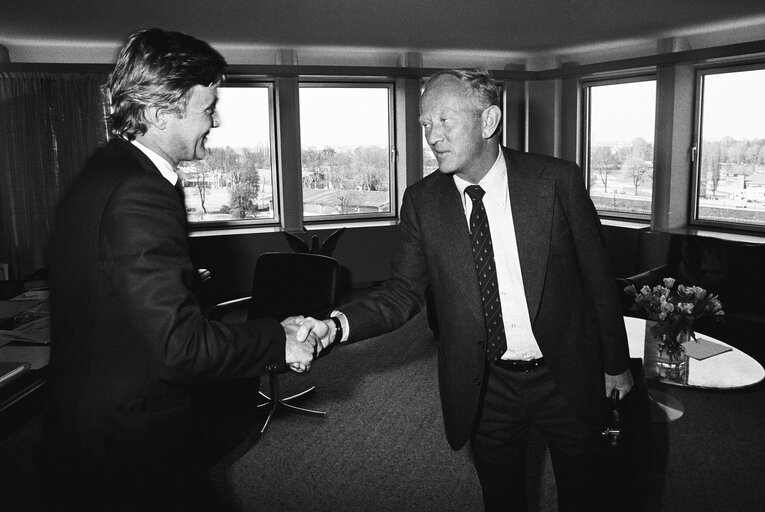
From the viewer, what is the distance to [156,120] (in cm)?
148

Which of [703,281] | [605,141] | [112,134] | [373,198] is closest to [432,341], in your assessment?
[703,281]

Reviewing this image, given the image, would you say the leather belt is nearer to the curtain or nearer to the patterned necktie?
the patterned necktie

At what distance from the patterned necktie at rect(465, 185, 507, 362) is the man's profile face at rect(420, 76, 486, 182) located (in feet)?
0.47

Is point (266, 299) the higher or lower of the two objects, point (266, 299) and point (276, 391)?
the higher

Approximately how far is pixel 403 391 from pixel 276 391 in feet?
3.14

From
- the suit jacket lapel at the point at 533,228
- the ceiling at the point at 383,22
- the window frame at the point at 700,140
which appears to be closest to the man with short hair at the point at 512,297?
the suit jacket lapel at the point at 533,228

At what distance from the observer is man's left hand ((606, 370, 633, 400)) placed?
7.07 ft

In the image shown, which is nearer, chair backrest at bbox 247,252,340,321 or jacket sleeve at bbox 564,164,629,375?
jacket sleeve at bbox 564,164,629,375

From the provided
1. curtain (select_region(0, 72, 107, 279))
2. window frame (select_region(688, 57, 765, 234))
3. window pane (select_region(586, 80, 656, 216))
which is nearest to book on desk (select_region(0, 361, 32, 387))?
curtain (select_region(0, 72, 107, 279))

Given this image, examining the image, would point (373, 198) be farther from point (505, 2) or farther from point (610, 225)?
point (505, 2)

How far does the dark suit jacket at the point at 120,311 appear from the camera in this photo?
132 cm

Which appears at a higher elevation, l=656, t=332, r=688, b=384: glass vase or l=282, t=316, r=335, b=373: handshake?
l=282, t=316, r=335, b=373: handshake

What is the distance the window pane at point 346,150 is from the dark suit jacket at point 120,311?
262 inches

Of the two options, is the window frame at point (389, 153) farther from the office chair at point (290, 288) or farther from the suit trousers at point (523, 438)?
the suit trousers at point (523, 438)
